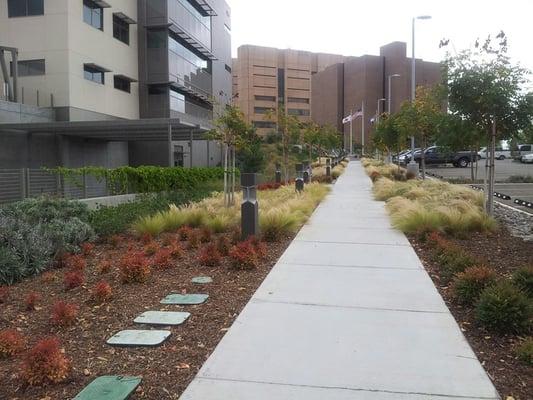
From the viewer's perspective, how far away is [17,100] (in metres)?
27.7

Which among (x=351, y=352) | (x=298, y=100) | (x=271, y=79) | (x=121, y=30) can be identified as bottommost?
(x=351, y=352)

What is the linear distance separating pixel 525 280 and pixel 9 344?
199 inches

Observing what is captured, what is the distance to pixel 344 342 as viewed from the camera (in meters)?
4.78

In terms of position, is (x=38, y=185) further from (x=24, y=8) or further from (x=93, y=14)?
(x=93, y=14)

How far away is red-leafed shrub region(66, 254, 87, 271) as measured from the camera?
7523mm

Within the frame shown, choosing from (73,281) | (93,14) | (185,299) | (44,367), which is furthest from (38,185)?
(93,14)

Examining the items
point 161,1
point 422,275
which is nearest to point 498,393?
point 422,275

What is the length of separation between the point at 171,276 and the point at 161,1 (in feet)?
108

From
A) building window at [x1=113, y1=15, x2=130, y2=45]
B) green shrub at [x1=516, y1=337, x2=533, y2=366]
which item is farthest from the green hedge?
building window at [x1=113, y1=15, x2=130, y2=45]

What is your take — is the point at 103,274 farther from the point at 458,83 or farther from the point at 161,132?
the point at 161,132

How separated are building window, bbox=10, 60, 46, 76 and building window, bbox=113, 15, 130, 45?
674 centimetres

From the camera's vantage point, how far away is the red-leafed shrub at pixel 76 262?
7.52 meters

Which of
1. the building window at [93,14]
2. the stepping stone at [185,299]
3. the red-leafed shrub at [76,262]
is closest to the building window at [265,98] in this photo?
the building window at [93,14]

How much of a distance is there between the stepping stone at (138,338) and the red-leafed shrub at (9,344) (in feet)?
2.30
